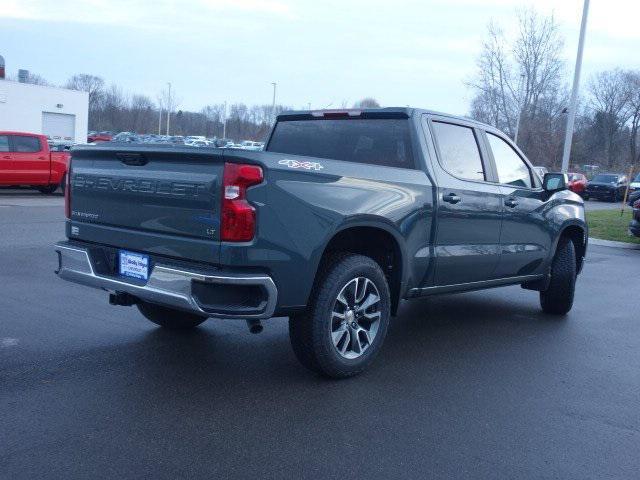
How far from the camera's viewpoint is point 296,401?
4.37 metres

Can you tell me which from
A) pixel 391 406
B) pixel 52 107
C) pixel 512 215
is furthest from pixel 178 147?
pixel 52 107

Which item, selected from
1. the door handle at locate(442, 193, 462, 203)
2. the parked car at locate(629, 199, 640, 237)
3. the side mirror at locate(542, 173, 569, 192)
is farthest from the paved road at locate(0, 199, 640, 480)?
the parked car at locate(629, 199, 640, 237)

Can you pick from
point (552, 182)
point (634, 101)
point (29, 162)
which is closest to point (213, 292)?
point (552, 182)

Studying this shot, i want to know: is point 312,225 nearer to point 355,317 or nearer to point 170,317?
point 355,317

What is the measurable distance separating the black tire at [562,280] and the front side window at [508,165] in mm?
984

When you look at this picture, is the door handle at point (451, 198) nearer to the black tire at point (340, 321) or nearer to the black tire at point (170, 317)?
the black tire at point (340, 321)

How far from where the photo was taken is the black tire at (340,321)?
451cm

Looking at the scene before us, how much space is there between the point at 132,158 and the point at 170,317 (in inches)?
65.8

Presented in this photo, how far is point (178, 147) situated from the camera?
425 centimetres

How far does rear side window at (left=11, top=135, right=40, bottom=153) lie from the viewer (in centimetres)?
1841

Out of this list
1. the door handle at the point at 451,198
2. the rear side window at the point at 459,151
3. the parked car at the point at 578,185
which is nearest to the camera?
the door handle at the point at 451,198

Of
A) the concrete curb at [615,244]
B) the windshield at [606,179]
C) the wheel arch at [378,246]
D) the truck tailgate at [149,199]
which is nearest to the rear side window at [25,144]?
the concrete curb at [615,244]

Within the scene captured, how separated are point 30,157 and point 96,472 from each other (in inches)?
671

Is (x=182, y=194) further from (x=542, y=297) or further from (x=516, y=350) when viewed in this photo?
(x=542, y=297)
